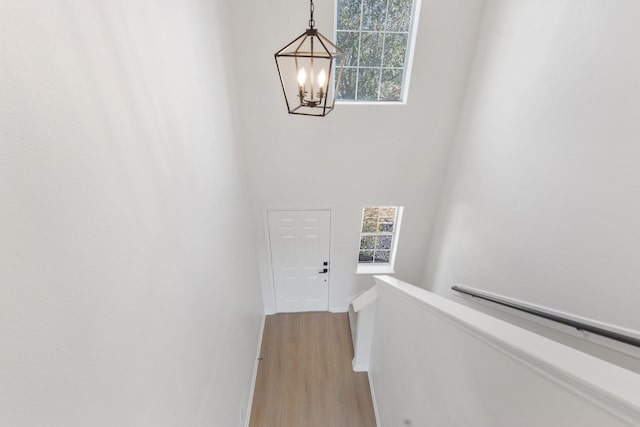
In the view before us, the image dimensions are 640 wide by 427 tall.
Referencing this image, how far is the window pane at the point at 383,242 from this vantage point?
14.8 feet

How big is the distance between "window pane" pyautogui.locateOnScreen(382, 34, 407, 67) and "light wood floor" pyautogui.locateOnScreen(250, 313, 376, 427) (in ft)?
12.3

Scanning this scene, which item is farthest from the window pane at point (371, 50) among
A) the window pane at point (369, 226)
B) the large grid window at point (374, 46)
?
the window pane at point (369, 226)

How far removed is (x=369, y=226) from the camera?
4375 millimetres

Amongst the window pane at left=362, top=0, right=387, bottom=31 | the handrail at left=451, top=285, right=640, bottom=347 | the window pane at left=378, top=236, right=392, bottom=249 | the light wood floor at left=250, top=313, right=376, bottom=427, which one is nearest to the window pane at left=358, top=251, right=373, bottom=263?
the window pane at left=378, top=236, right=392, bottom=249

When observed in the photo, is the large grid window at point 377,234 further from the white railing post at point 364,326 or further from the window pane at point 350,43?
the window pane at point 350,43

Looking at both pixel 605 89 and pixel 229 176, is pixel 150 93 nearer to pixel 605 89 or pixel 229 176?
pixel 229 176

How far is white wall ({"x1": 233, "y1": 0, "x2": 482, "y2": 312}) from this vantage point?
2.96 m

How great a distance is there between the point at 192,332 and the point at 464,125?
3346mm

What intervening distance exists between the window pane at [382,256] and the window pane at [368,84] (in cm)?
231

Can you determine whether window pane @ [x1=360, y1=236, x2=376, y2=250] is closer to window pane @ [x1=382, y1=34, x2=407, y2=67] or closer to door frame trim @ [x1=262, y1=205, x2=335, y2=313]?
door frame trim @ [x1=262, y1=205, x2=335, y2=313]

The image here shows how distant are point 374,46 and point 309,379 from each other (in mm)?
4132

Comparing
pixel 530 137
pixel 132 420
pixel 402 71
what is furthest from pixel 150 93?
pixel 402 71

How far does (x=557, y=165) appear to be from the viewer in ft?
6.46

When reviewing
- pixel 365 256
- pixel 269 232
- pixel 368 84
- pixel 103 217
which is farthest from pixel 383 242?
pixel 103 217
